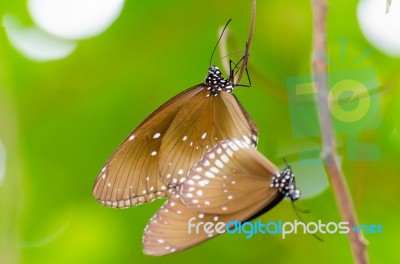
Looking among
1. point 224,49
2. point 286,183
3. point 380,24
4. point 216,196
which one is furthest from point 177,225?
point 380,24

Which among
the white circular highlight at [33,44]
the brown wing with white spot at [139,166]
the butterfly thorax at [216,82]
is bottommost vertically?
the brown wing with white spot at [139,166]

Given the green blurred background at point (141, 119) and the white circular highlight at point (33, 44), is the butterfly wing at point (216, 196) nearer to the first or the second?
the green blurred background at point (141, 119)

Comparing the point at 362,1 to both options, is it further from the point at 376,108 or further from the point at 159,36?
the point at 159,36

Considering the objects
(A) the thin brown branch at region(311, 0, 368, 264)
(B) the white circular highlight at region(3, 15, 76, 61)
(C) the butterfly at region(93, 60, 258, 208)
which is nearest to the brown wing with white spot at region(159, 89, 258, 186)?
(C) the butterfly at region(93, 60, 258, 208)

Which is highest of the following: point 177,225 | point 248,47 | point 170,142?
point 248,47

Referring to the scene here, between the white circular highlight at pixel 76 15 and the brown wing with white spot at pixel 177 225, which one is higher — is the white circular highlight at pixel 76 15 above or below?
above

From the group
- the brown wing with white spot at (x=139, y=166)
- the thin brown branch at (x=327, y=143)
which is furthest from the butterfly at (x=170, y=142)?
the thin brown branch at (x=327, y=143)

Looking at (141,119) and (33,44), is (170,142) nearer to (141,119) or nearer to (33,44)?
(141,119)
